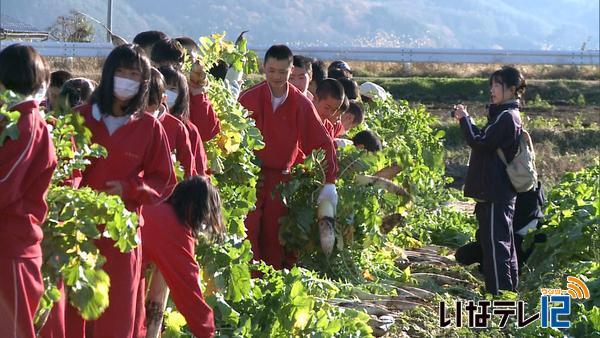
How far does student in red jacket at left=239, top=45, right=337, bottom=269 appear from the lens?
8.68m

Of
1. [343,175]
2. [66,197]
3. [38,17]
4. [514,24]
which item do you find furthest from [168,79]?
[514,24]

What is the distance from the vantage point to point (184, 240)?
20.3 ft

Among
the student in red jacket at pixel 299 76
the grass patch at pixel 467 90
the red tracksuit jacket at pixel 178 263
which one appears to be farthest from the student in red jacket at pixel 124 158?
the grass patch at pixel 467 90

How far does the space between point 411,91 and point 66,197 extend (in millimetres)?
18070

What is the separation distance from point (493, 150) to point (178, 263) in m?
3.49

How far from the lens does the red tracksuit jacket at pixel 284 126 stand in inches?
342

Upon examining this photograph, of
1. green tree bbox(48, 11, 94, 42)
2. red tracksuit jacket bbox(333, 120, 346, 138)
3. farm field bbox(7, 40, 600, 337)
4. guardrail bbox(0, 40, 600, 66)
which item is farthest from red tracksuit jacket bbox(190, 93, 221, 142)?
guardrail bbox(0, 40, 600, 66)

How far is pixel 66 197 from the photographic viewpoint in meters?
5.36

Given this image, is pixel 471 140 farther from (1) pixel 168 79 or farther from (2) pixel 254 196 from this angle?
(1) pixel 168 79

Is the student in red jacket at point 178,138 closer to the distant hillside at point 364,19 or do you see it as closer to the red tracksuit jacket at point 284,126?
the red tracksuit jacket at point 284,126

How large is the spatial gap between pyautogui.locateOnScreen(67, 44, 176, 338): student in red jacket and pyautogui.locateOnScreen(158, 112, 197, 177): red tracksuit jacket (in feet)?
1.65

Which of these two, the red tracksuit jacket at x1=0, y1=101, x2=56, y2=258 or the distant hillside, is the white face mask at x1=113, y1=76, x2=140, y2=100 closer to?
the red tracksuit jacket at x1=0, y1=101, x2=56, y2=258

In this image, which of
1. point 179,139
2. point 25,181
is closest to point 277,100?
point 179,139

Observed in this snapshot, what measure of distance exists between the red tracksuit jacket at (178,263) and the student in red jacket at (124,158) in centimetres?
15
